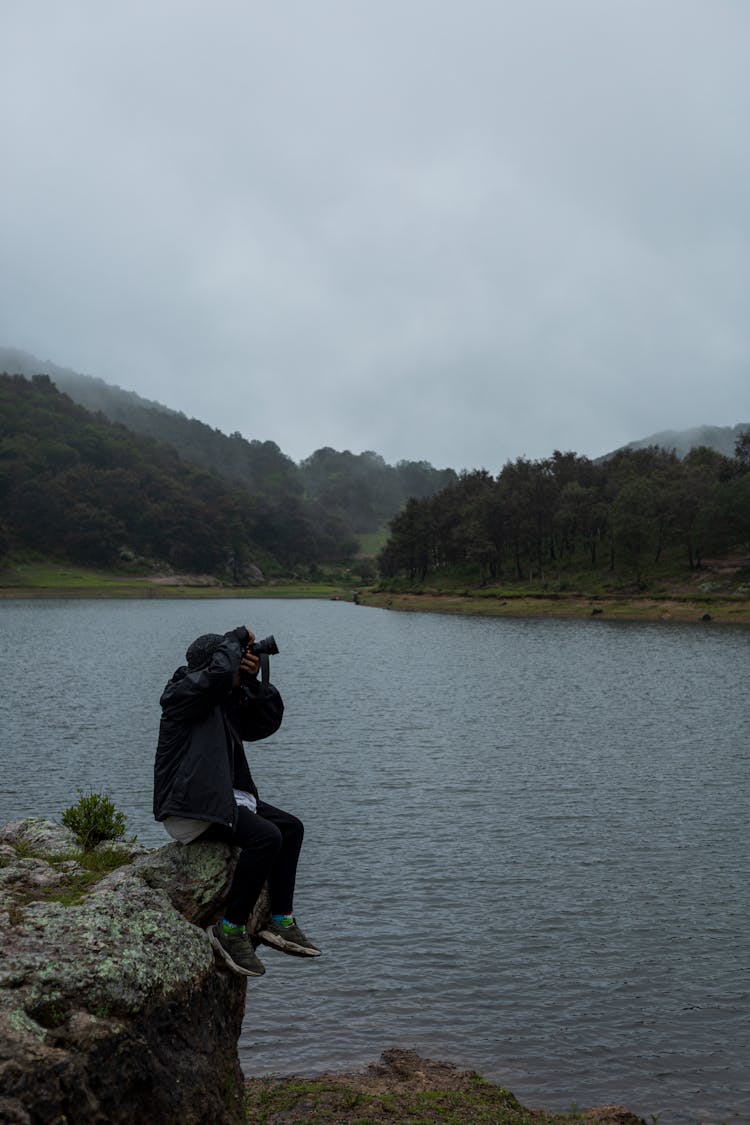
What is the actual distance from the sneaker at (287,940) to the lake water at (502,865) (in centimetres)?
377

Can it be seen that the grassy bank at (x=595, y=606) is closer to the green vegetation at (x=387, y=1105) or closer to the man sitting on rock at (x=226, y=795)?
the green vegetation at (x=387, y=1105)

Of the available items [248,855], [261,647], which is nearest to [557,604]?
[261,647]

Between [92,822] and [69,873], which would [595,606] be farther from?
[69,873]

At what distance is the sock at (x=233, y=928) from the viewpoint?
834 centimetres

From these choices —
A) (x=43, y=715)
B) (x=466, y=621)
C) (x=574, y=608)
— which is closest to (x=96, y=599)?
(x=466, y=621)

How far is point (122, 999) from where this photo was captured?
6652mm

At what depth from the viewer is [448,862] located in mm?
19656

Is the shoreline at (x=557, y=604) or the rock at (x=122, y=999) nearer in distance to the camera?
the rock at (x=122, y=999)

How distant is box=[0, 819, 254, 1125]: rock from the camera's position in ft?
19.5

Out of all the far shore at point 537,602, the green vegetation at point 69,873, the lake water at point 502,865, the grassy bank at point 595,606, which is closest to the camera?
the green vegetation at point 69,873

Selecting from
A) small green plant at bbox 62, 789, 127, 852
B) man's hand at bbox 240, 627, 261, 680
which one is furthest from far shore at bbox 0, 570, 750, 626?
man's hand at bbox 240, 627, 261, 680

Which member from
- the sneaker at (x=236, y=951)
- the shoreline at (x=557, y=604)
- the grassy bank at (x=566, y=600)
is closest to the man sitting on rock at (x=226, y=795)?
the sneaker at (x=236, y=951)

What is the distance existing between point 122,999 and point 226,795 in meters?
2.07

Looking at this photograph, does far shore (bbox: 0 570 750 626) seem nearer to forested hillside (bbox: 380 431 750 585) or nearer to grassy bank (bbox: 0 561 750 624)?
grassy bank (bbox: 0 561 750 624)
